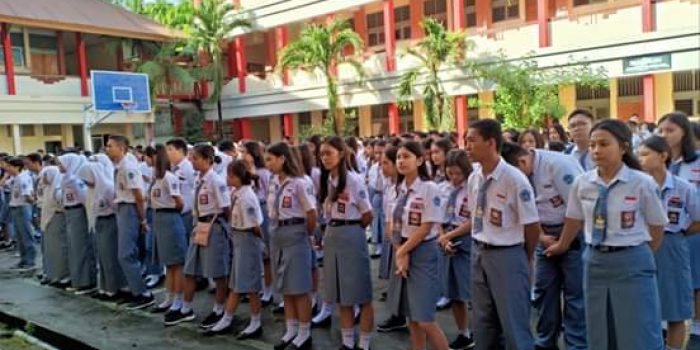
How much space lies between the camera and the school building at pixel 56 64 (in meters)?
20.9

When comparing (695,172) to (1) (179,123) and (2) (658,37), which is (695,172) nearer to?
(2) (658,37)

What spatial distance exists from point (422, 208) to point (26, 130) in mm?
21610

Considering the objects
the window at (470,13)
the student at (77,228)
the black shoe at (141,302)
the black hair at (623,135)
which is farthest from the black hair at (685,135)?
the window at (470,13)

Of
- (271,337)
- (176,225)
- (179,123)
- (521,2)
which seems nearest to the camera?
(271,337)

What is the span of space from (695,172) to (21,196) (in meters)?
9.29

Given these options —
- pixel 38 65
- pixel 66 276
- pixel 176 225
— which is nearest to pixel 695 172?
pixel 176 225

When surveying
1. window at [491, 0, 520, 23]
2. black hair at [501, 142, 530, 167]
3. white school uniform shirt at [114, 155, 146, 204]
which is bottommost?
white school uniform shirt at [114, 155, 146, 204]

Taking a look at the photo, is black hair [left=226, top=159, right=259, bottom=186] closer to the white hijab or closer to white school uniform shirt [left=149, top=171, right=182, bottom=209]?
white school uniform shirt [left=149, top=171, right=182, bottom=209]

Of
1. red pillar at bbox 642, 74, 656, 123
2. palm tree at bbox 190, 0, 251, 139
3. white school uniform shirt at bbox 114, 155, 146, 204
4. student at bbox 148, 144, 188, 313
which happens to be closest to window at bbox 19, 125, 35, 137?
palm tree at bbox 190, 0, 251, 139

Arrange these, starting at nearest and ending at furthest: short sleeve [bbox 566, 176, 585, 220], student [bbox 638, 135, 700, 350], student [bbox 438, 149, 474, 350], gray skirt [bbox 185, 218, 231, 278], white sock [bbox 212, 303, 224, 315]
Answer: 1. short sleeve [bbox 566, 176, 585, 220]
2. student [bbox 638, 135, 700, 350]
3. student [bbox 438, 149, 474, 350]
4. gray skirt [bbox 185, 218, 231, 278]
5. white sock [bbox 212, 303, 224, 315]

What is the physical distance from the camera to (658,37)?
1386 centimetres

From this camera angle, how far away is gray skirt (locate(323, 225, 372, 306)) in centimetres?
478

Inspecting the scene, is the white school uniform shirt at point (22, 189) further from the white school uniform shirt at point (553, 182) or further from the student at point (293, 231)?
the white school uniform shirt at point (553, 182)

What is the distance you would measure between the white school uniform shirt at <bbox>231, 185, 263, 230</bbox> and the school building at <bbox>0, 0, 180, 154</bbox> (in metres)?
18.0
